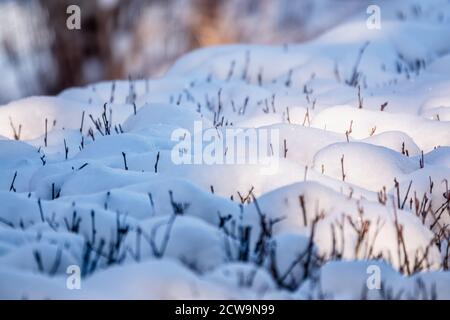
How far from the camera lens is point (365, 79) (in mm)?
6930

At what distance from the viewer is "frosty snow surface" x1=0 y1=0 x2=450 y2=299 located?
279 cm

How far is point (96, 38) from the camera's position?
1345 centimetres

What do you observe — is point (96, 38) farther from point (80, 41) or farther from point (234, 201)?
point (234, 201)

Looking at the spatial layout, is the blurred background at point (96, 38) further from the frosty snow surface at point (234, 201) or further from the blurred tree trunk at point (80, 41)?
the frosty snow surface at point (234, 201)

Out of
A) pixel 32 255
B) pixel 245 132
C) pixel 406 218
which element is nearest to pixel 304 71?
pixel 245 132

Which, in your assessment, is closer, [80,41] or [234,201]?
[234,201]

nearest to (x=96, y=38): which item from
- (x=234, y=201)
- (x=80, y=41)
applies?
(x=80, y=41)

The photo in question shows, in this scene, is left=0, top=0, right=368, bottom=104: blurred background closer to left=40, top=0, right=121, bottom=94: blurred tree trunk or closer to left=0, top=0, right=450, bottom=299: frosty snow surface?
left=40, top=0, right=121, bottom=94: blurred tree trunk

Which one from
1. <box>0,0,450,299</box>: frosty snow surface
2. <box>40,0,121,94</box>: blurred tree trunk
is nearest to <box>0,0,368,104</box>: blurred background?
<box>40,0,121,94</box>: blurred tree trunk

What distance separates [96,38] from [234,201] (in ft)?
33.8

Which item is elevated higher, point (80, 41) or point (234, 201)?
point (80, 41)

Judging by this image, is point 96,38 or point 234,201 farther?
point 96,38

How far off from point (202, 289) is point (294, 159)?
6.12 feet
